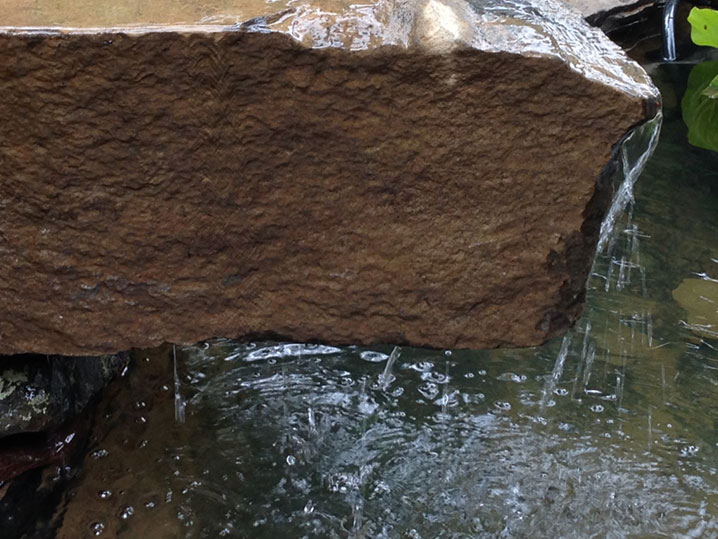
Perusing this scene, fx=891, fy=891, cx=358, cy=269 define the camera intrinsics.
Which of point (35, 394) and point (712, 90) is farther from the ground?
point (712, 90)

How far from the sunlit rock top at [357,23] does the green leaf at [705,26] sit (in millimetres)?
1614

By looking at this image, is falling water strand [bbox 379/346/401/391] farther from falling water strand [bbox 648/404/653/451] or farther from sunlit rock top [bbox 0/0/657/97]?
sunlit rock top [bbox 0/0/657/97]

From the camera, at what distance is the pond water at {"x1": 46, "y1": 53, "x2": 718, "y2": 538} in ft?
6.98

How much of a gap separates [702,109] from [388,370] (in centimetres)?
176

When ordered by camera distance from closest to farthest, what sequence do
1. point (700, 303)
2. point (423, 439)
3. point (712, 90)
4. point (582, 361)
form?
1. point (423, 439)
2. point (582, 361)
3. point (700, 303)
4. point (712, 90)

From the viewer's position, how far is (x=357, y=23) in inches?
63.7

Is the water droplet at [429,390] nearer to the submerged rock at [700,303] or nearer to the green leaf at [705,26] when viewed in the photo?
the submerged rock at [700,303]

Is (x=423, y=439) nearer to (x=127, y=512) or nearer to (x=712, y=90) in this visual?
(x=127, y=512)

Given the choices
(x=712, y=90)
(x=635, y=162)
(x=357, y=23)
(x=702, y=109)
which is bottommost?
(x=702, y=109)

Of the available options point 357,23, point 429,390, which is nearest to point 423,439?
point 429,390

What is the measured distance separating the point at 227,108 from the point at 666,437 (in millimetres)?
1534

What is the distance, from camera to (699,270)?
10.4 ft

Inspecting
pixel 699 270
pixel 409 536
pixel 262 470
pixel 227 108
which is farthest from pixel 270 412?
pixel 699 270

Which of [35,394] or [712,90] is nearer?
[35,394]
